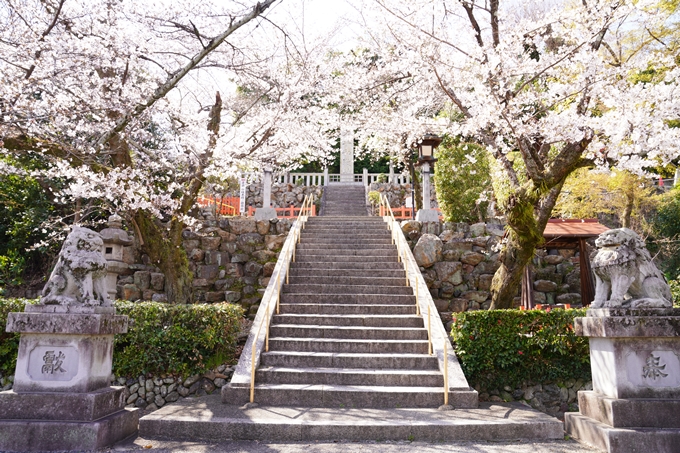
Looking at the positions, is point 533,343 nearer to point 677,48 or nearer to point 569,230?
point 569,230

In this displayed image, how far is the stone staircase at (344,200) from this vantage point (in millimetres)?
19141

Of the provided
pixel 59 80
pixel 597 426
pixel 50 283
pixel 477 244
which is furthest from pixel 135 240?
pixel 597 426

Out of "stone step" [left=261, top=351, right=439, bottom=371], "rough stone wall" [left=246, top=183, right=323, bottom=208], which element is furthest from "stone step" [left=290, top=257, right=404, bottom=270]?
"rough stone wall" [left=246, top=183, right=323, bottom=208]

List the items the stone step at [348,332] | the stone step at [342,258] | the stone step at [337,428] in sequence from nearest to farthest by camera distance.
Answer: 1. the stone step at [337,428]
2. the stone step at [348,332]
3. the stone step at [342,258]

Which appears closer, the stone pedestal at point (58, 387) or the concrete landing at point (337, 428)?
the stone pedestal at point (58, 387)

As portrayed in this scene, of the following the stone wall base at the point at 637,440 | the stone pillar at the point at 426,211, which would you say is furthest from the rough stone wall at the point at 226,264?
the stone wall base at the point at 637,440

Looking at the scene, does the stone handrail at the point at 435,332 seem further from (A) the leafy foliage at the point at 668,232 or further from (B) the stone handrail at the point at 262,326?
(A) the leafy foliage at the point at 668,232

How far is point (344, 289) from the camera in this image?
888 centimetres

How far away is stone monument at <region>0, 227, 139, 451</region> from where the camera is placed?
410 cm

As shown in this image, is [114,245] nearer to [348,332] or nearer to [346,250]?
[346,250]

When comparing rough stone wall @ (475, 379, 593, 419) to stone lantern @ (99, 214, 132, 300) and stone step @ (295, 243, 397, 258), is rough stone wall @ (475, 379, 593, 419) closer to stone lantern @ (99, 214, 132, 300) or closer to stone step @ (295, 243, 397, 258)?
stone step @ (295, 243, 397, 258)

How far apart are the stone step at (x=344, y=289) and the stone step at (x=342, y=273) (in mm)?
548

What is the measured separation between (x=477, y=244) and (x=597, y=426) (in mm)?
7002

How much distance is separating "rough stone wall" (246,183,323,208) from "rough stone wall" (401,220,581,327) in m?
11.0
